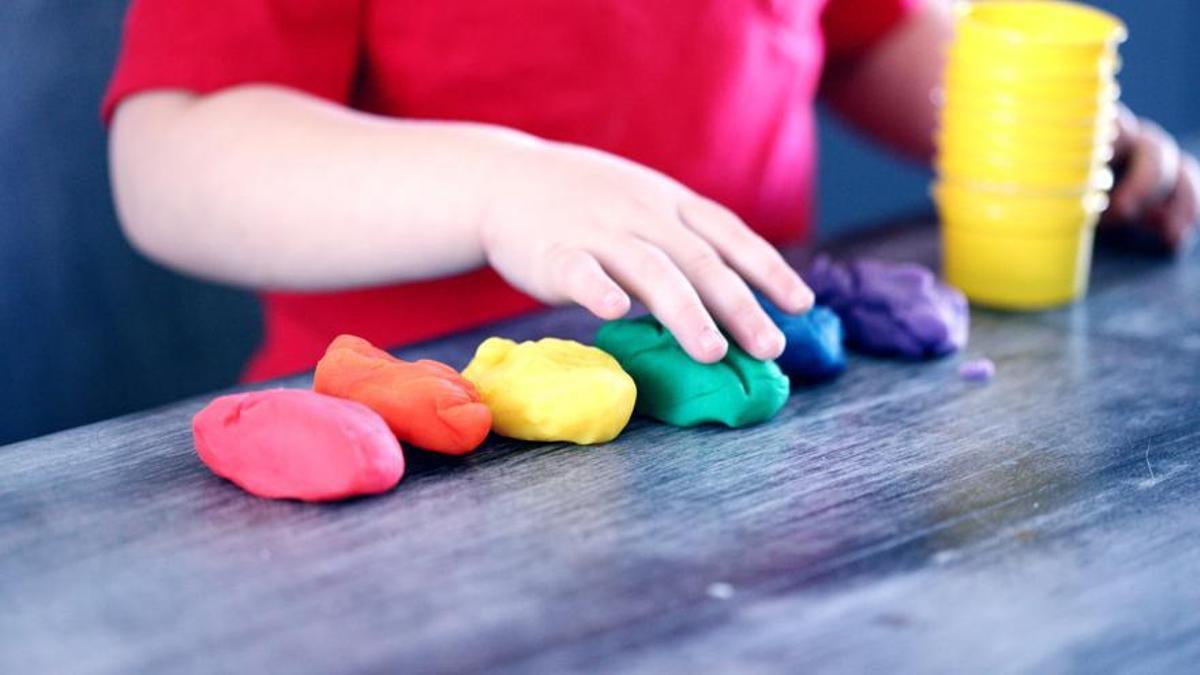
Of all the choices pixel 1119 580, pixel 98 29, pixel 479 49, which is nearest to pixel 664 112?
pixel 479 49

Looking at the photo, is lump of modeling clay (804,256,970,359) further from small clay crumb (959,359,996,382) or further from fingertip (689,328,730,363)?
fingertip (689,328,730,363)

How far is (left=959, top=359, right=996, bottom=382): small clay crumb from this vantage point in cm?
67

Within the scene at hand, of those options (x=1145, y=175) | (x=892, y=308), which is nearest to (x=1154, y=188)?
(x=1145, y=175)

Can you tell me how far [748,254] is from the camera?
2.12 feet

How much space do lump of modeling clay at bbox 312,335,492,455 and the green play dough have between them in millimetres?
78

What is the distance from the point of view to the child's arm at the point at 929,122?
0.92 meters

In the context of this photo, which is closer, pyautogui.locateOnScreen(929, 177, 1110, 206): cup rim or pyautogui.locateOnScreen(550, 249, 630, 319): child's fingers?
pyautogui.locateOnScreen(550, 249, 630, 319): child's fingers

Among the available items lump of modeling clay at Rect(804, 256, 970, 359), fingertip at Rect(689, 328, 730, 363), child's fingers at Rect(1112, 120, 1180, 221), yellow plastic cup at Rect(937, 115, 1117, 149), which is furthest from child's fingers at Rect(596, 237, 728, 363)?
child's fingers at Rect(1112, 120, 1180, 221)

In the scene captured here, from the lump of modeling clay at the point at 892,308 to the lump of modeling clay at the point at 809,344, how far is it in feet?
0.13

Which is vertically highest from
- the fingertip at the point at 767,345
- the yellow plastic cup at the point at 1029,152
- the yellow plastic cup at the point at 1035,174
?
the yellow plastic cup at the point at 1029,152

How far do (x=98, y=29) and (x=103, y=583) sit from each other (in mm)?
611

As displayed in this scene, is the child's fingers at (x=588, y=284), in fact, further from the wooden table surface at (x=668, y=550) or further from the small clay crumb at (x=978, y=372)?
the small clay crumb at (x=978, y=372)

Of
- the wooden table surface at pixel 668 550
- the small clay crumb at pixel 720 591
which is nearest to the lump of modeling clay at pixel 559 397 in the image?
the wooden table surface at pixel 668 550

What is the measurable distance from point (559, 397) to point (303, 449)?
0.10m
